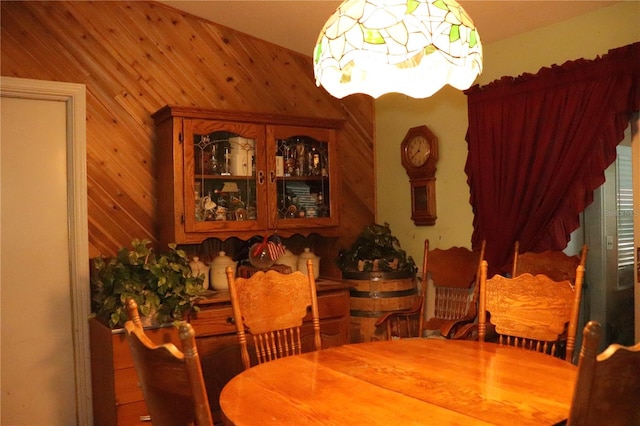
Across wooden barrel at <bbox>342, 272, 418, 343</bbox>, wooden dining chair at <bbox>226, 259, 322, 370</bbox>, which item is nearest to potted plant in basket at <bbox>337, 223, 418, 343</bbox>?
wooden barrel at <bbox>342, 272, 418, 343</bbox>

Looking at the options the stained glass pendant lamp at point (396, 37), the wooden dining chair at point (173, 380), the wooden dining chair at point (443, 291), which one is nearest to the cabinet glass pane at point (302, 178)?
the wooden dining chair at point (443, 291)

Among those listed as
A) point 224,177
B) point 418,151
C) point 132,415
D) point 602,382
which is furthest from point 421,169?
point 602,382

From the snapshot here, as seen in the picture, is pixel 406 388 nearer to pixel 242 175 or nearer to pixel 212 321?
pixel 212 321

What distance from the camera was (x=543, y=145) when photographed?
296 cm

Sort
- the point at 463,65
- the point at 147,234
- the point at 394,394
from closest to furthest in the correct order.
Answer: the point at 394,394 → the point at 463,65 → the point at 147,234

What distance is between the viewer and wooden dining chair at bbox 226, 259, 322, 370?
2.25 m

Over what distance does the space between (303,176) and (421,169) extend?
2.64ft

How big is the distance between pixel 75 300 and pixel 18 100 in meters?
1.12

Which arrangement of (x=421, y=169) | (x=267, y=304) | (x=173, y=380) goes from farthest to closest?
1. (x=421, y=169)
2. (x=267, y=304)
3. (x=173, y=380)

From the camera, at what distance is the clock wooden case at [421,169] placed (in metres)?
3.67

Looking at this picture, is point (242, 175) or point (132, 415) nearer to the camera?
point (132, 415)

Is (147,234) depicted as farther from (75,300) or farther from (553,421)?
(553,421)

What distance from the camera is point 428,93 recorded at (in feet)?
6.48

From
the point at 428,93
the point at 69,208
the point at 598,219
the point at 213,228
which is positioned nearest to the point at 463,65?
the point at 428,93
